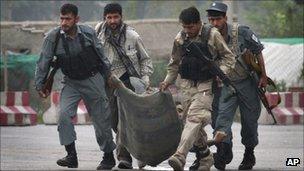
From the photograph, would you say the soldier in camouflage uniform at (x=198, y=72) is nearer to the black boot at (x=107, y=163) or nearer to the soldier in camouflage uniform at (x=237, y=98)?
the soldier in camouflage uniform at (x=237, y=98)

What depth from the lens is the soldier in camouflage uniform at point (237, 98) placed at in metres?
12.1

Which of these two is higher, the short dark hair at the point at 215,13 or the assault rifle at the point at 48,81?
the short dark hair at the point at 215,13

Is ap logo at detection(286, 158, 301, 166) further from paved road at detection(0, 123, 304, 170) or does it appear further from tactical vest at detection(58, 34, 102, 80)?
tactical vest at detection(58, 34, 102, 80)

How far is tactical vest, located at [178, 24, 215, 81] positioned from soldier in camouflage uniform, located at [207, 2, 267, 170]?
698mm

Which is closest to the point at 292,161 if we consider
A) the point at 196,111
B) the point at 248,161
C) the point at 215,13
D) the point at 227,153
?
the point at 248,161

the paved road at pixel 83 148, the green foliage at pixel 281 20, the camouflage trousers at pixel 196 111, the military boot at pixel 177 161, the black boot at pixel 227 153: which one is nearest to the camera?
the military boot at pixel 177 161

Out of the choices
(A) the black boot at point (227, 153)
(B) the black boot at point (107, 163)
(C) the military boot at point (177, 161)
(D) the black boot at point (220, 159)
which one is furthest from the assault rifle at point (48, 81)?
(A) the black boot at point (227, 153)

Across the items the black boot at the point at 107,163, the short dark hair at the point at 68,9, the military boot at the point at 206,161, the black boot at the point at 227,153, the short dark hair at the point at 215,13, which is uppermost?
the short dark hair at the point at 68,9

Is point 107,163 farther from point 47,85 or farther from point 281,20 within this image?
point 281,20

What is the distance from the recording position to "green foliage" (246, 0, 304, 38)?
41.6m

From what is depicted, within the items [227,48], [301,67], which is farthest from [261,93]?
[301,67]

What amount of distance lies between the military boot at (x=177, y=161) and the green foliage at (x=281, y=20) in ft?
97.0

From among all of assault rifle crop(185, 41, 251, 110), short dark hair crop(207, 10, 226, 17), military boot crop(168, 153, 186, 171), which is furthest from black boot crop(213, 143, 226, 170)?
military boot crop(168, 153, 186, 171)

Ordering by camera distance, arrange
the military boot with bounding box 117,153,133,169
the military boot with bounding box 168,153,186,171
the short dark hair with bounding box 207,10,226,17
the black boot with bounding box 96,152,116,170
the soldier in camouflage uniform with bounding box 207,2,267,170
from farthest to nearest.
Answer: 1. the soldier in camouflage uniform with bounding box 207,2,267,170
2. the short dark hair with bounding box 207,10,226,17
3. the military boot with bounding box 117,153,133,169
4. the black boot with bounding box 96,152,116,170
5. the military boot with bounding box 168,153,186,171
